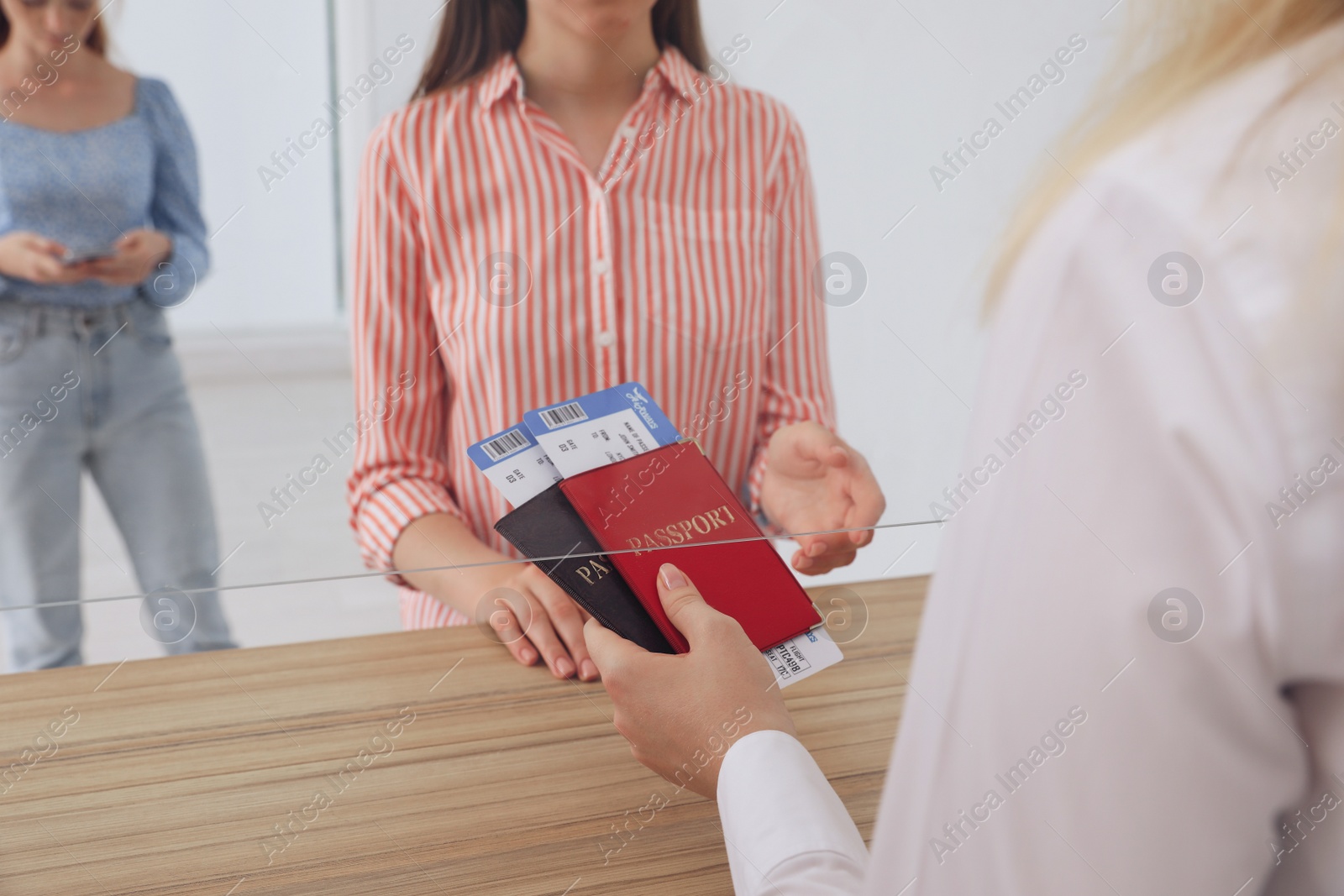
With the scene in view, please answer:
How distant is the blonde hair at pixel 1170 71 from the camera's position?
172 millimetres

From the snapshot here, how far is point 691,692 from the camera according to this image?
338 millimetres

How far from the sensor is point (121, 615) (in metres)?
0.34

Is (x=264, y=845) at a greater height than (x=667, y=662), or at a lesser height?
lesser

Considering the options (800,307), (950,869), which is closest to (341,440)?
(800,307)

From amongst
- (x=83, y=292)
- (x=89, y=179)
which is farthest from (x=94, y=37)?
(x=83, y=292)

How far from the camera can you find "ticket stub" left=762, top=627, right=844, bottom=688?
395 mm

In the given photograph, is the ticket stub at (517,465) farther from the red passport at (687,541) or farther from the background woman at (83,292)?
the background woman at (83,292)

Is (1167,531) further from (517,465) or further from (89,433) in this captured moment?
(89,433)

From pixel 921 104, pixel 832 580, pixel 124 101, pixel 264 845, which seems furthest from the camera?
pixel 921 104

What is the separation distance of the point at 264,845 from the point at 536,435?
203 mm

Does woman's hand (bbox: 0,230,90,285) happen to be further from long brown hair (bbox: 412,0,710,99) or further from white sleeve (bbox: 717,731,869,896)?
white sleeve (bbox: 717,731,869,896)

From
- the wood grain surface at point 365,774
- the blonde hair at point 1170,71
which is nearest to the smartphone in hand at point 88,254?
the wood grain surface at point 365,774

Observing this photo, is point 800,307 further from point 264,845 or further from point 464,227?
point 264,845

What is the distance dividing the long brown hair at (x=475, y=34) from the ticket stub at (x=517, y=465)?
409 millimetres
